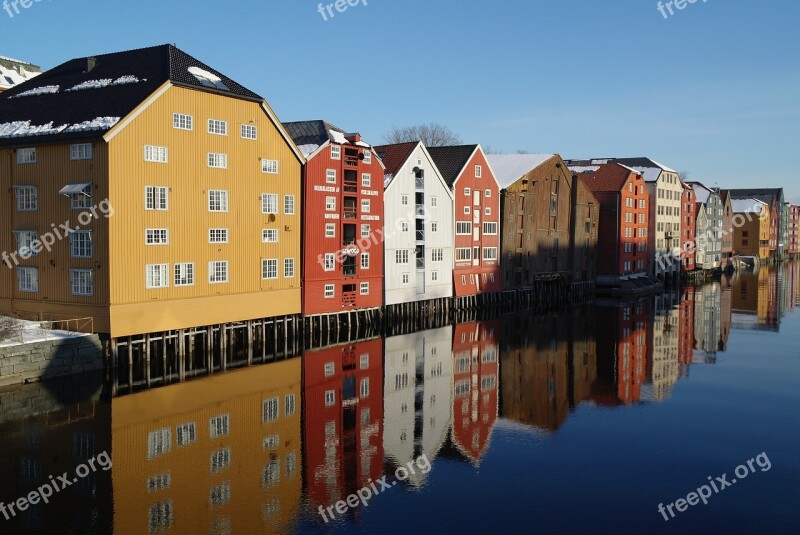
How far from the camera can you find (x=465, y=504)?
21.8 metres

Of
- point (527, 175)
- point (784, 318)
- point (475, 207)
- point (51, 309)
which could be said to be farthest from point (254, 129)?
point (784, 318)

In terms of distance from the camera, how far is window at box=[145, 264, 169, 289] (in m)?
38.3

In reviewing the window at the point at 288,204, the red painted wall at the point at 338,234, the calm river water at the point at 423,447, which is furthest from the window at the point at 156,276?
the red painted wall at the point at 338,234

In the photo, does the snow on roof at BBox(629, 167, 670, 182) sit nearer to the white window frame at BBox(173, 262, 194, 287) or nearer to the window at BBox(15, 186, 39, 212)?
the white window frame at BBox(173, 262, 194, 287)

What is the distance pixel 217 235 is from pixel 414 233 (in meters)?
21.4

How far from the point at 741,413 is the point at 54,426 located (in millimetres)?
28301

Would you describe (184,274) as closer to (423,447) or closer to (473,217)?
(423,447)

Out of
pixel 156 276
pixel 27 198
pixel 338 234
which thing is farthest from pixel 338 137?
pixel 27 198

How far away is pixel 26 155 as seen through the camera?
40500 mm

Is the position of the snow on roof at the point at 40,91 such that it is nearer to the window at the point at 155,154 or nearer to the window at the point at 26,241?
the window at the point at 26,241

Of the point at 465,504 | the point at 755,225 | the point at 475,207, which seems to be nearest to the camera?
the point at 465,504

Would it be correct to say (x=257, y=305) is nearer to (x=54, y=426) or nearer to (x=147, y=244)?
(x=147, y=244)

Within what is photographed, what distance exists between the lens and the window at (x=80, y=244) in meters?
37.6

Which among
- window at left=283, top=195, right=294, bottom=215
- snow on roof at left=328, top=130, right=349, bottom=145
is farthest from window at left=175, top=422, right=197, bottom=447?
snow on roof at left=328, top=130, right=349, bottom=145
